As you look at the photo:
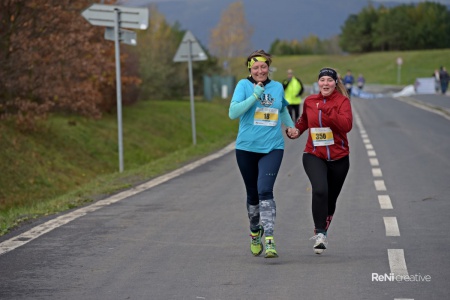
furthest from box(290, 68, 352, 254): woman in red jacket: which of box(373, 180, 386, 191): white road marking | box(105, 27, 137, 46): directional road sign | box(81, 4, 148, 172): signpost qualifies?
box(105, 27, 137, 46): directional road sign

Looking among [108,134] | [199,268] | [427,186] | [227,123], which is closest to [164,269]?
[199,268]

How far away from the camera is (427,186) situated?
14.5 m

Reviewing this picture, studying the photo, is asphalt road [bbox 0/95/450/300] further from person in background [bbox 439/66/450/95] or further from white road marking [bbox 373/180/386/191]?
person in background [bbox 439/66/450/95]

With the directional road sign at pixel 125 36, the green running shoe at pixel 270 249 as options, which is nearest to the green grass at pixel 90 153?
the directional road sign at pixel 125 36

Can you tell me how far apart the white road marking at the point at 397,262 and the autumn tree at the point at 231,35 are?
4875 inches

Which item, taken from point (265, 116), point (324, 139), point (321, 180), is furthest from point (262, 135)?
point (321, 180)

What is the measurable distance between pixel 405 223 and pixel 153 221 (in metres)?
2.66

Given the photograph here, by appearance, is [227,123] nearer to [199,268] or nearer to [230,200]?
[230,200]

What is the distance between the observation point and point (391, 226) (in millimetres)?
10297

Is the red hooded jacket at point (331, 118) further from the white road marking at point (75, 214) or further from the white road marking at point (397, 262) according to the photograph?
the white road marking at point (75, 214)

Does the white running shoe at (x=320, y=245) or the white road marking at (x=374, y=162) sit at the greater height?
the white running shoe at (x=320, y=245)

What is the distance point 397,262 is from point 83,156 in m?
21.3

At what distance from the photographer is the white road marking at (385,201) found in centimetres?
1215

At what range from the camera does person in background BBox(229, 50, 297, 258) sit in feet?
27.7
